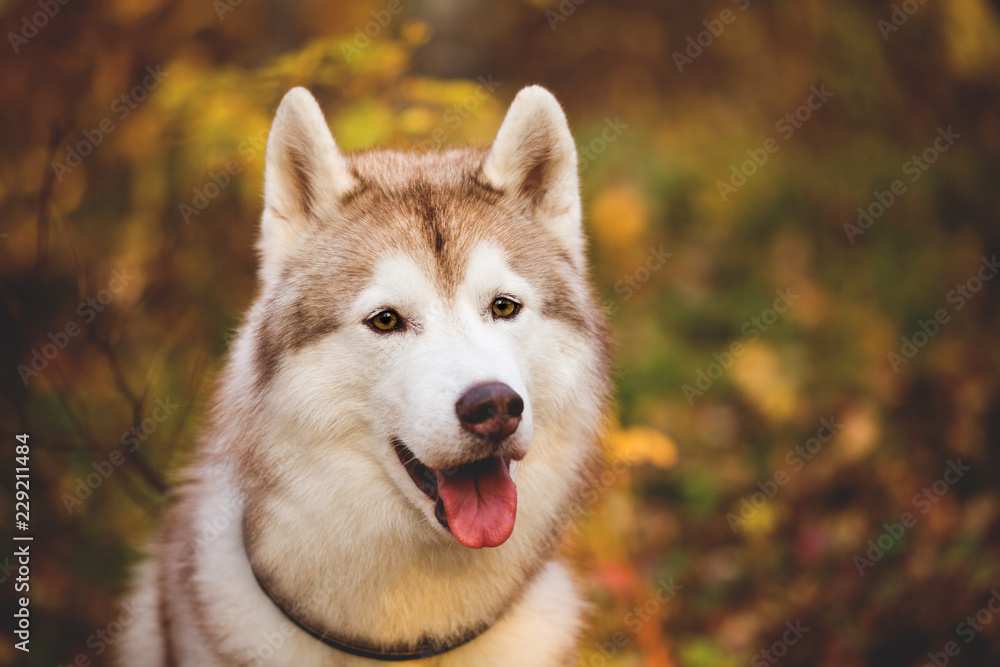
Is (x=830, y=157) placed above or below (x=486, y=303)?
above

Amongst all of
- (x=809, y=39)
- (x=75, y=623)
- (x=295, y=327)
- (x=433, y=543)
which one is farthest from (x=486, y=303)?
(x=809, y=39)

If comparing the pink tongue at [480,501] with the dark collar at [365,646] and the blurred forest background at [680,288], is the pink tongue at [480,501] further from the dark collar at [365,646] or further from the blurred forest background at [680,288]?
the blurred forest background at [680,288]

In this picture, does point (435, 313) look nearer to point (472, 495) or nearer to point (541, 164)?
point (472, 495)

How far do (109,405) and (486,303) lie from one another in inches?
119

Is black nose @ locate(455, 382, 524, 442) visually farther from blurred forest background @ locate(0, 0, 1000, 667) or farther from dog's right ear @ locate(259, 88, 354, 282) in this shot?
blurred forest background @ locate(0, 0, 1000, 667)

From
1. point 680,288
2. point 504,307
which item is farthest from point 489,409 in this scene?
point 680,288

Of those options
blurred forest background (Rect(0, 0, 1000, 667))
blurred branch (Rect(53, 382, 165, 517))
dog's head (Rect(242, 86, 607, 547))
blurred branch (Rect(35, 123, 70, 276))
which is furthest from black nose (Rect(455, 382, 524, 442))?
blurred branch (Rect(35, 123, 70, 276))

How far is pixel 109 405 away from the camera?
4.38 meters

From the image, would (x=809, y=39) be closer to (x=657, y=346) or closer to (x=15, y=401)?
(x=657, y=346)

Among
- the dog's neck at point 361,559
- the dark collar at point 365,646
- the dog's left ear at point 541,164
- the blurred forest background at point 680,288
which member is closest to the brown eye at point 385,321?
the dog's neck at point 361,559

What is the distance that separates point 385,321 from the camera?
7.77 ft

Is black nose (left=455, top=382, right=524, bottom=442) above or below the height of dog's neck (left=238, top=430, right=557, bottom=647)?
above

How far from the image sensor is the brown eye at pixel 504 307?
2436 millimetres

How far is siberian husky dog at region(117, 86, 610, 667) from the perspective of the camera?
7.55ft
